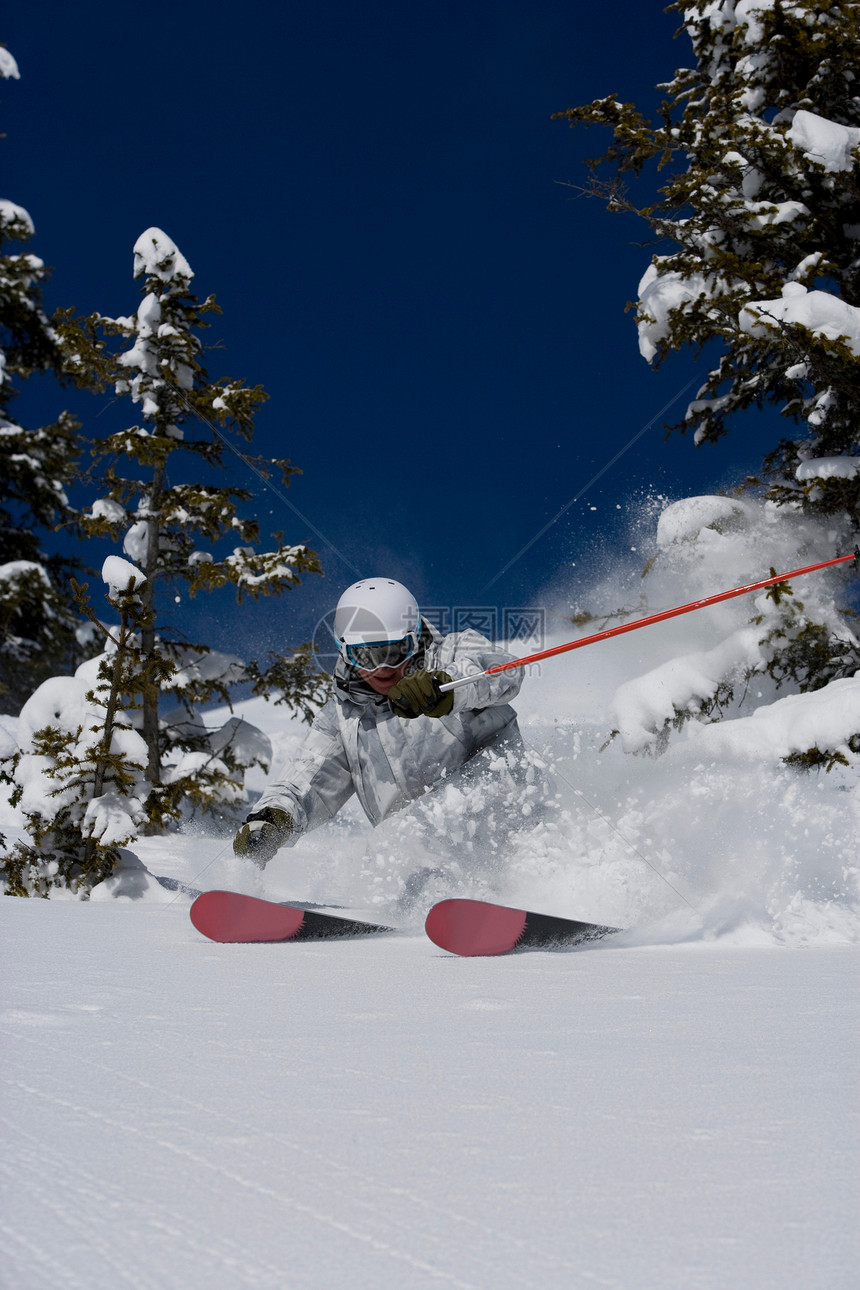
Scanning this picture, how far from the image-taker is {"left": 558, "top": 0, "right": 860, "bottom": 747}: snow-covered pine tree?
707cm

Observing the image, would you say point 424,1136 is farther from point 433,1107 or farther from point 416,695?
point 416,695

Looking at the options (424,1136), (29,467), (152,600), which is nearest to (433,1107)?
(424,1136)

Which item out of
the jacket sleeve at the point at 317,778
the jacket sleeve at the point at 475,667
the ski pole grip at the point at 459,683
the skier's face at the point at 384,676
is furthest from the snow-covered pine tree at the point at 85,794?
the ski pole grip at the point at 459,683

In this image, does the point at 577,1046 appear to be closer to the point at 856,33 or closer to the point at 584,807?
the point at 584,807

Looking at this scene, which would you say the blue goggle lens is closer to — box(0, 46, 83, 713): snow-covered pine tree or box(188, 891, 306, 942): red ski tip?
box(188, 891, 306, 942): red ski tip

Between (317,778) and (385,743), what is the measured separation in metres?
0.50

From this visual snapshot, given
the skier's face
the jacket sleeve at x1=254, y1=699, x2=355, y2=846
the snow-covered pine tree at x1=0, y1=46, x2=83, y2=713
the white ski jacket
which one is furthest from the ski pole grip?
the snow-covered pine tree at x1=0, y1=46, x2=83, y2=713

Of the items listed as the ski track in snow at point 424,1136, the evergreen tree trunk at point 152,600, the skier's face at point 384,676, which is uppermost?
the evergreen tree trunk at point 152,600

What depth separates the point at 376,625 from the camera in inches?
193

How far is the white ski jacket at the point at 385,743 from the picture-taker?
5.12 meters

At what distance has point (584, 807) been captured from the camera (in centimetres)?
538

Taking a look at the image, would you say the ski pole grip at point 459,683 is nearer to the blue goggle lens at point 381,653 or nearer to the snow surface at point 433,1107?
Answer: the blue goggle lens at point 381,653

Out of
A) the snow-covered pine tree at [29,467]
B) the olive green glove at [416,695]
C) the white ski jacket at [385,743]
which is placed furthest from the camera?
the snow-covered pine tree at [29,467]

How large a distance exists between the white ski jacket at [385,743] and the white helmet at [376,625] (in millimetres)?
154
